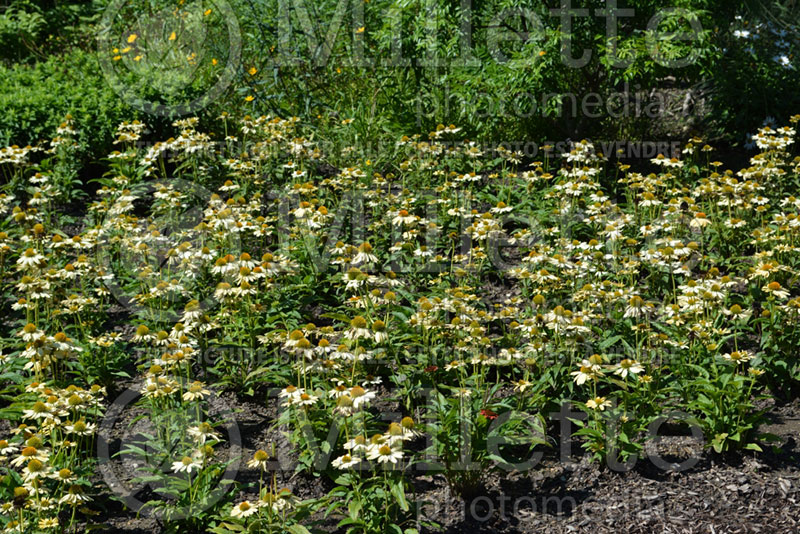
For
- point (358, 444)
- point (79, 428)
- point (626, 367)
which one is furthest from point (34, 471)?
point (626, 367)

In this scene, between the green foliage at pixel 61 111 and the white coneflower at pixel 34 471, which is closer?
the white coneflower at pixel 34 471

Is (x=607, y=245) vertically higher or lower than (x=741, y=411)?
higher

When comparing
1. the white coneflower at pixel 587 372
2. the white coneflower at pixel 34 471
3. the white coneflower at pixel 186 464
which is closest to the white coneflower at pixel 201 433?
the white coneflower at pixel 186 464

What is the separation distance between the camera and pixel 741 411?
358 centimetres

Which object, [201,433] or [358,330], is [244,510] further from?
[358,330]

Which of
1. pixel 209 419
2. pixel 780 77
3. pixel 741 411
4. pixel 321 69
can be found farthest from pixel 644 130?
pixel 209 419

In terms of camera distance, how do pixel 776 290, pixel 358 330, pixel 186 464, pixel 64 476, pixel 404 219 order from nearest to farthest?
1. pixel 64 476
2. pixel 186 464
3. pixel 358 330
4. pixel 776 290
5. pixel 404 219

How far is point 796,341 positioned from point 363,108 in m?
3.79

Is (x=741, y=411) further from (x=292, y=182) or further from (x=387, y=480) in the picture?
(x=292, y=182)

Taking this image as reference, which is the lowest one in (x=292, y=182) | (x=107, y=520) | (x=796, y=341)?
(x=107, y=520)

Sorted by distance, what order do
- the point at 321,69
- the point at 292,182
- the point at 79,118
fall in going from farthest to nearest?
1. the point at 321,69
2. the point at 79,118
3. the point at 292,182

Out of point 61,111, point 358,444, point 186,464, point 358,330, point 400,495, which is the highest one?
point 61,111

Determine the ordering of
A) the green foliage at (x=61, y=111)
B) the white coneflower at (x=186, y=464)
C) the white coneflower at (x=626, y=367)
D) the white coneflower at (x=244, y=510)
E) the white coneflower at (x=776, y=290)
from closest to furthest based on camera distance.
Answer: the white coneflower at (x=244, y=510) < the white coneflower at (x=186, y=464) < the white coneflower at (x=626, y=367) < the white coneflower at (x=776, y=290) < the green foliage at (x=61, y=111)

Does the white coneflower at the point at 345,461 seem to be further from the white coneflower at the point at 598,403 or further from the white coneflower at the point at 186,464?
the white coneflower at the point at 598,403
